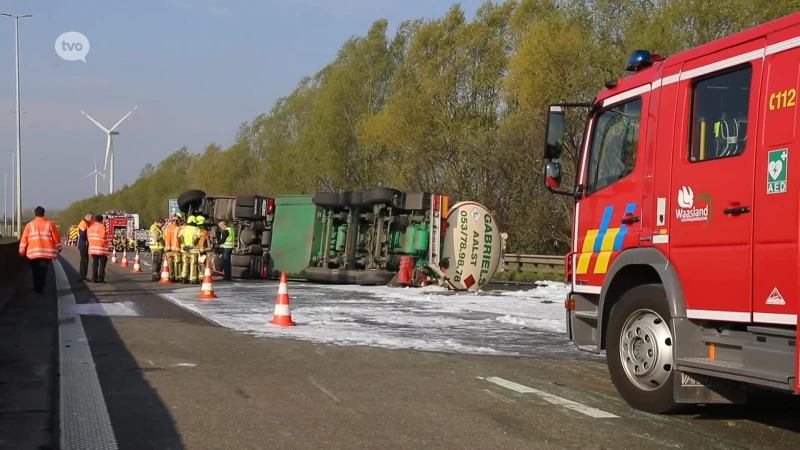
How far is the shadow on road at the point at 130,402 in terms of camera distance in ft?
18.1

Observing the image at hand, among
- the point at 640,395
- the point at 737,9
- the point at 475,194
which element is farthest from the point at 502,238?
the point at 475,194

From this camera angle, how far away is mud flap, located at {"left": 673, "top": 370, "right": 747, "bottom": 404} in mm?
5945

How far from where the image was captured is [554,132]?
7223 mm

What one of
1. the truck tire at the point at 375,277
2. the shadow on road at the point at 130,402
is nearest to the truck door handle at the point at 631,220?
the shadow on road at the point at 130,402

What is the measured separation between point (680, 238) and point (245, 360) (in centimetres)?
471

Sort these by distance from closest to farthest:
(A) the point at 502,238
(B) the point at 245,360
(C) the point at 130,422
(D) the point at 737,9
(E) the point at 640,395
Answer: (C) the point at 130,422 → (E) the point at 640,395 → (B) the point at 245,360 → (A) the point at 502,238 → (D) the point at 737,9

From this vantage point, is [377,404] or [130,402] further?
[377,404]

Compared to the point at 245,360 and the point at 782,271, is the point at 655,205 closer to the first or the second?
the point at 782,271

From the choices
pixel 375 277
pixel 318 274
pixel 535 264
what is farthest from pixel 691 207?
pixel 535 264

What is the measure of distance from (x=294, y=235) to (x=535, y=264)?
11.4 metres

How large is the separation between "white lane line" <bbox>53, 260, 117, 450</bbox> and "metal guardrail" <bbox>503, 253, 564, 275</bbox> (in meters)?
19.8

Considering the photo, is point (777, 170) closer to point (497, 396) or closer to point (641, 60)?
point (641, 60)

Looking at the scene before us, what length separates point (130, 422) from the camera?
5941 millimetres

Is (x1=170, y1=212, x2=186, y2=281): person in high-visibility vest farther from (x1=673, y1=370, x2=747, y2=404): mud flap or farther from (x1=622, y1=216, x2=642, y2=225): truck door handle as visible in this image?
(x1=673, y1=370, x2=747, y2=404): mud flap
